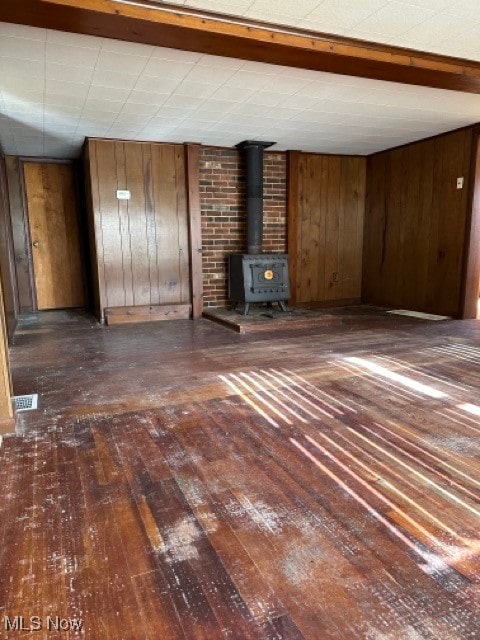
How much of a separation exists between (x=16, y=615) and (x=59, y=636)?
6.2 inches

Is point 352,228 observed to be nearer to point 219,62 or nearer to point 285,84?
point 285,84

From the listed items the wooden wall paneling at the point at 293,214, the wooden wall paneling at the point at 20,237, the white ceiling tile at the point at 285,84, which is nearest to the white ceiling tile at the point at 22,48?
the white ceiling tile at the point at 285,84

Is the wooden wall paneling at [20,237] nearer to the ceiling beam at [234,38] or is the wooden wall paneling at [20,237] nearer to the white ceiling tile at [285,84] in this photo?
the white ceiling tile at [285,84]

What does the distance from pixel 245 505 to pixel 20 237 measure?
19.6 feet

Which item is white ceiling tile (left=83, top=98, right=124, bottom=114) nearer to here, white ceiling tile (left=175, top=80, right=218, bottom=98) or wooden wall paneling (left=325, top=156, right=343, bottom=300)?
white ceiling tile (left=175, top=80, right=218, bottom=98)

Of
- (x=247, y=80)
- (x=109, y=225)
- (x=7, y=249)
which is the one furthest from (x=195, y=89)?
(x=7, y=249)

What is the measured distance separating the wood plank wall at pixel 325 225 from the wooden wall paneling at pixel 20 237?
3919 millimetres

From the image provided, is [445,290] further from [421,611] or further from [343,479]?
[421,611]

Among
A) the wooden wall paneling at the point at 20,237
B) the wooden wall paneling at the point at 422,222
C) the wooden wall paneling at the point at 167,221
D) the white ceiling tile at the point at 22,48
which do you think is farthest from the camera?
the wooden wall paneling at the point at 20,237

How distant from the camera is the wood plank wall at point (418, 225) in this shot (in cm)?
530

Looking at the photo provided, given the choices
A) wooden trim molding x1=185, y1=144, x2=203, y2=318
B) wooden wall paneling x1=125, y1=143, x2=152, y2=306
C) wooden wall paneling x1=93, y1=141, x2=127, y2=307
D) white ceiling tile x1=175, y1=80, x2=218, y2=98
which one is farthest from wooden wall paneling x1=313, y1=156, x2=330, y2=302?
white ceiling tile x1=175, y1=80, x2=218, y2=98

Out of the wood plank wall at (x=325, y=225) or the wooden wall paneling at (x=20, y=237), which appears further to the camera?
the wood plank wall at (x=325, y=225)

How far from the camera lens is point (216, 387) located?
291 cm

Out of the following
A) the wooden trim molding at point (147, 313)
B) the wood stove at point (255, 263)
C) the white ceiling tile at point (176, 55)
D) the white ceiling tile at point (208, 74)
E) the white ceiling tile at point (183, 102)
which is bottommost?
the wooden trim molding at point (147, 313)
